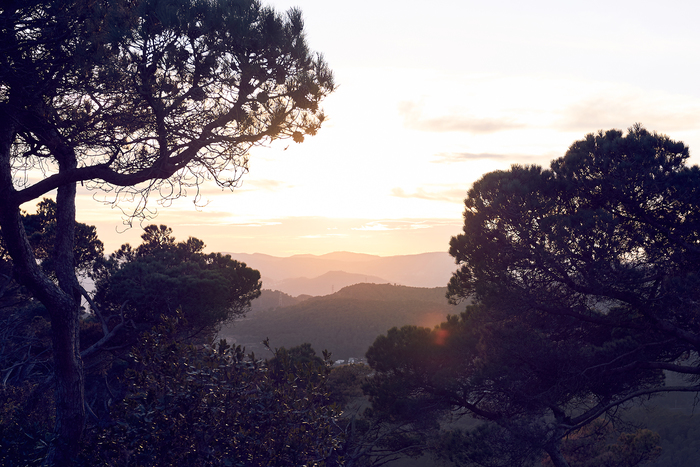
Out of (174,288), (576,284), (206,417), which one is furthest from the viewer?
(174,288)

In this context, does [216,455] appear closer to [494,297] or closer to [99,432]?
[99,432]

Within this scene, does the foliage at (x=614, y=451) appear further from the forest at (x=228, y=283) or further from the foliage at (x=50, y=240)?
the foliage at (x=50, y=240)

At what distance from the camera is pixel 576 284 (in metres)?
9.00

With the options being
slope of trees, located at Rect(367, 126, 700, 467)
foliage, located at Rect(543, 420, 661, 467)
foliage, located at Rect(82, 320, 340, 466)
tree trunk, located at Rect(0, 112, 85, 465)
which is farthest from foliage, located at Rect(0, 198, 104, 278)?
foliage, located at Rect(543, 420, 661, 467)

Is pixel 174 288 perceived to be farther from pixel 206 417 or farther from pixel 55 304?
pixel 206 417

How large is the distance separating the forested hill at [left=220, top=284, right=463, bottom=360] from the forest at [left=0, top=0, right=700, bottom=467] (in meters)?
33.1

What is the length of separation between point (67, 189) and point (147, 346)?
499cm

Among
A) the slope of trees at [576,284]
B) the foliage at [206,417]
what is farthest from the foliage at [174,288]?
the foliage at [206,417]

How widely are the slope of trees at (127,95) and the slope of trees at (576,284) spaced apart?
19.1 ft

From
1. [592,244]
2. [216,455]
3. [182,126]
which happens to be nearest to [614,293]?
[592,244]

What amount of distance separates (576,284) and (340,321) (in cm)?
4815

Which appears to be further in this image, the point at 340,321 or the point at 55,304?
the point at 340,321

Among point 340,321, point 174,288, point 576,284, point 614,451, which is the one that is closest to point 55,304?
point 174,288

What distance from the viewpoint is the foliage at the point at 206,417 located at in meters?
3.82
